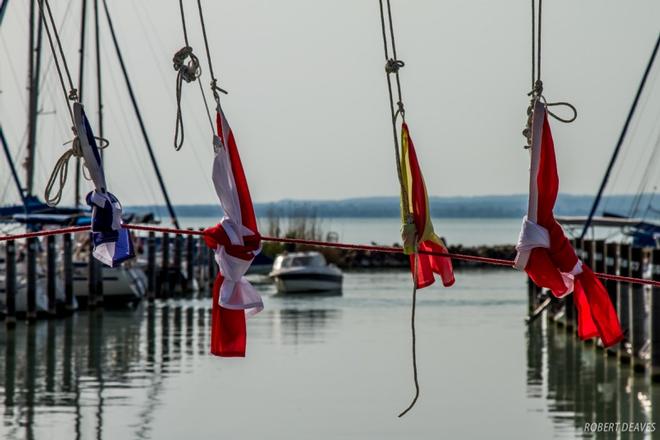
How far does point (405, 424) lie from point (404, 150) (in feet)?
45.7

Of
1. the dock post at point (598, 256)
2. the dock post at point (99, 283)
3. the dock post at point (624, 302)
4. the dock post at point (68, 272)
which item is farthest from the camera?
the dock post at point (99, 283)

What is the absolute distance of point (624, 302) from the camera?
3378 cm

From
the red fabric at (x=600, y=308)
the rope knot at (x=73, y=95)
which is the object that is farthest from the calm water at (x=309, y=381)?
the red fabric at (x=600, y=308)

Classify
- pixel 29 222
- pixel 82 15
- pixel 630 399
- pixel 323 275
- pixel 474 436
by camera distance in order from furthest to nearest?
pixel 323 275, pixel 82 15, pixel 29 222, pixel 630 399, pixel 474 436

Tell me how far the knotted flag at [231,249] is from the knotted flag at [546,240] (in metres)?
2.26

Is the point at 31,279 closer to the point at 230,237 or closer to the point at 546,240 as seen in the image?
the point at 230,237

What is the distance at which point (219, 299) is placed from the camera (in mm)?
13422

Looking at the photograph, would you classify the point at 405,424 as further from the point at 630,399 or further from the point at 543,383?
the point at 543,383

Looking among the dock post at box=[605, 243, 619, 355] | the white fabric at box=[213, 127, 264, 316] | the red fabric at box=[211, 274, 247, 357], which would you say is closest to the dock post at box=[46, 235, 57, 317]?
the dock post at box=[605, 243, 619, 355]

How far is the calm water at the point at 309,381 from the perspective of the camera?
27.4 metres

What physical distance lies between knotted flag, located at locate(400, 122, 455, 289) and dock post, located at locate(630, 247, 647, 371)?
17.7 meters

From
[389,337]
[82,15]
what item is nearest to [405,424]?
[389,337]

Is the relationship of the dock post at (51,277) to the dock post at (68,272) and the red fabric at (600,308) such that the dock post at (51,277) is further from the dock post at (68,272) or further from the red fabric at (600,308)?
the red fabric at (600,308)

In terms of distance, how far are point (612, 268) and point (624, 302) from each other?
12.5 feet
